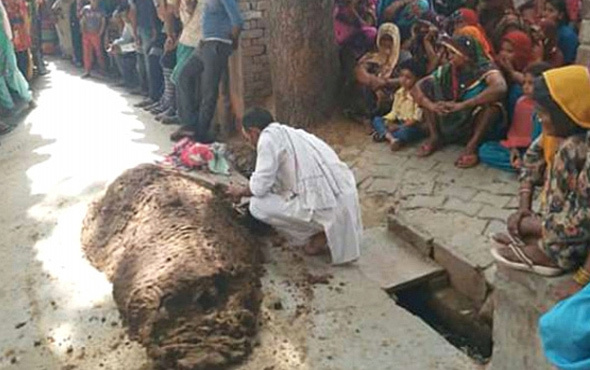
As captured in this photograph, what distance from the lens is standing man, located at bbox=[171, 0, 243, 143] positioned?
6.82 meters

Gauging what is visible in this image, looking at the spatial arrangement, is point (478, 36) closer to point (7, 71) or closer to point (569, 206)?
point (569, 206)

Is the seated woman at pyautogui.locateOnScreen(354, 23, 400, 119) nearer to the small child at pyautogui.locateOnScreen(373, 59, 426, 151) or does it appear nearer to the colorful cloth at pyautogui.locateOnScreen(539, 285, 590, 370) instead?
the small child at pyautogui.locateOnScreen(373, 59, 426, 151)

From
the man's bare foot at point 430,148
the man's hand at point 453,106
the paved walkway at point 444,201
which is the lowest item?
the paved walkway at point 444,201

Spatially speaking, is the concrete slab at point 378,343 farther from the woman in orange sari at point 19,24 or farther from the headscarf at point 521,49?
the woman in orange sari at point 19,24

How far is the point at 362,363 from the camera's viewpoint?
3443 mm

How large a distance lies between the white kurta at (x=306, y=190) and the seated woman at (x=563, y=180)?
1.72 m

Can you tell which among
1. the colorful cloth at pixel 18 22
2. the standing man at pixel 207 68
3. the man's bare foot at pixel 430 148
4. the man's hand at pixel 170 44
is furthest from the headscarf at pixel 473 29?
the colorful cloth at pixel 18 22

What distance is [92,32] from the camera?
38.2 ft

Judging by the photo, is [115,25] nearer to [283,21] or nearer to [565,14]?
[283,21]

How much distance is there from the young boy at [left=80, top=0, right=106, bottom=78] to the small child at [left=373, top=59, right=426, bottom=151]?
22.5ft

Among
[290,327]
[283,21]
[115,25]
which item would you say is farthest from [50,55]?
[290,327]

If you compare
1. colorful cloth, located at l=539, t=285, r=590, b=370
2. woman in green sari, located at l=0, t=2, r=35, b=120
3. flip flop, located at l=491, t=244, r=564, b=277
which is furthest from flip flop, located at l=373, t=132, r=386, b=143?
woman in green sari, located at l=0, t=2, r=35, b=120

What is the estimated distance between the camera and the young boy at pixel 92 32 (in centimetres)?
1135

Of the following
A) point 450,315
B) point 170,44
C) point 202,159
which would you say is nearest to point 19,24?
point 170,44
